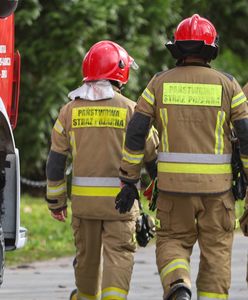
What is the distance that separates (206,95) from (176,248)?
90 centimetres

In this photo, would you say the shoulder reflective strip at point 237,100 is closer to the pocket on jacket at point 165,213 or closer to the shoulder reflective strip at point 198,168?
the shoulder reflective strip at point 198,168


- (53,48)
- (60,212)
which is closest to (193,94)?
(60,212)

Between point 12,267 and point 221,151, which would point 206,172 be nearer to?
point 221,151

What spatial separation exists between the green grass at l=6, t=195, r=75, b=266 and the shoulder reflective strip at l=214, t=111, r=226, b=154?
171 inches

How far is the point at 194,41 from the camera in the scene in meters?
7.97

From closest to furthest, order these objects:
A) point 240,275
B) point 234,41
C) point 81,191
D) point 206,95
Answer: point 206,95
point 81,191
point 240,275
point 234,41

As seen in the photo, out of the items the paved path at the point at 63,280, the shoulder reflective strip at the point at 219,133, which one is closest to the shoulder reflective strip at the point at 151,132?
the shoulder reflective strip at the point at 219,133

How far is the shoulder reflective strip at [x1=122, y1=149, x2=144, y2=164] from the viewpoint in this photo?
7926mm

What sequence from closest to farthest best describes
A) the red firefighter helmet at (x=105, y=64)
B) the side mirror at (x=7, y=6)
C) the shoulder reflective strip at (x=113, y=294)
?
the side mirror at (x=7, y=6)
the shoulder reflective strip at (x=113, y=294)
the red firefighter helmet at (x=105, y=64)

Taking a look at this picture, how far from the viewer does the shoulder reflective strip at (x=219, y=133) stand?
785 centimetres

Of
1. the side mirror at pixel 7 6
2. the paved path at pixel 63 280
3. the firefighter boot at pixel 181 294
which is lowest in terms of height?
the paved path at pixel 63 280

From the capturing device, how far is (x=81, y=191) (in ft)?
27.7

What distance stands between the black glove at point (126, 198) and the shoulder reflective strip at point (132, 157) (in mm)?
143

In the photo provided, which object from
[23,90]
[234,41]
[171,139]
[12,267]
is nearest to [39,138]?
[23,90]
